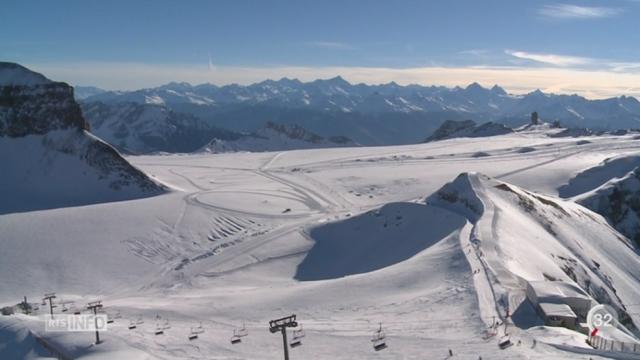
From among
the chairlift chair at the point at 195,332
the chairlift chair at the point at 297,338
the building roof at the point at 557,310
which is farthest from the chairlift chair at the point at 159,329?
the building roof at the point at 557,310

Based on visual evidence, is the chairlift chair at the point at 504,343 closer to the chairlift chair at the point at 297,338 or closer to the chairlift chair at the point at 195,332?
the chairlift chair at the point at 297,338

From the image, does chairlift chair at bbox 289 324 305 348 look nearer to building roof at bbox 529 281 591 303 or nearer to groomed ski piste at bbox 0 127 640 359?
groomed ski piste at bbox 0 127 640 359

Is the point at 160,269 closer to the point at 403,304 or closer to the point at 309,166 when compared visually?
the point at 403,304

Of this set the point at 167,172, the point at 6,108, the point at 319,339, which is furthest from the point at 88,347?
the point at 167,172

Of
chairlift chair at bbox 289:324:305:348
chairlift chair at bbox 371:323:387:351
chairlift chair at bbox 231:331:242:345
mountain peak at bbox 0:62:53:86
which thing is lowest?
chairlift chair at bbox 231:331:242:345

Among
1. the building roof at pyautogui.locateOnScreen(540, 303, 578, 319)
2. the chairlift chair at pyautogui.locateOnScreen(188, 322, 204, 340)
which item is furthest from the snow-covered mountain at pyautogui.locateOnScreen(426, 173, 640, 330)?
the chairlift chair at pyautogui.locateOnScreen(188, 322, 204, 340)

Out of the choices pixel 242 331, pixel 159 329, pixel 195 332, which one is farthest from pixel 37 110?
pixel 242 331

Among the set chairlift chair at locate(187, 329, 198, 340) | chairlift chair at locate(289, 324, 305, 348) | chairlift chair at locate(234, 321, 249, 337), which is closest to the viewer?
chairlift chair at locate(289, 324, 305, 348)
